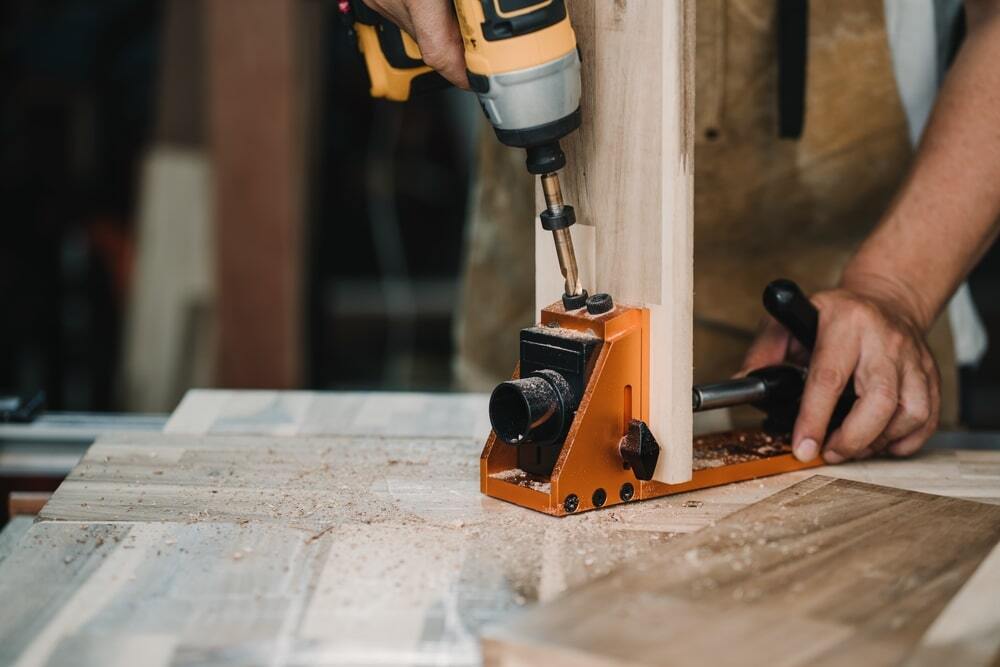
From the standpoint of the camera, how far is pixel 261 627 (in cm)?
103

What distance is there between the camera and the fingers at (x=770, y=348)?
1.61 m

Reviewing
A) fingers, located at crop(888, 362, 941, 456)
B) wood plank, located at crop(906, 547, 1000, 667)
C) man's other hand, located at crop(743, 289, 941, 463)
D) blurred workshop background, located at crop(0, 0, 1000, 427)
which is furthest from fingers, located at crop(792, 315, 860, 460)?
blurred workshop background, located at crop(0, 0, 1000, 427)

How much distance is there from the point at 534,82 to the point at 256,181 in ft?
6.35

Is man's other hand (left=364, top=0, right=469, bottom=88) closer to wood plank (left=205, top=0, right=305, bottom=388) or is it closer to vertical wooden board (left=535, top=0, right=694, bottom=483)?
vertical wooden board (left=535, top=0, right=694, bottom=483)

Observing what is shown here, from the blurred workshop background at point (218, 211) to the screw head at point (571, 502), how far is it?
4.96 feet

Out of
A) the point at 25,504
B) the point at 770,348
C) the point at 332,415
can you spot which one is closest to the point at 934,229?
the point at 770,348

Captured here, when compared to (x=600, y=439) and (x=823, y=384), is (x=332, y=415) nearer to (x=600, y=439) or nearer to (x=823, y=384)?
(x=600, y=439)

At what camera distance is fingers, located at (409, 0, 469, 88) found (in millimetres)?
1282

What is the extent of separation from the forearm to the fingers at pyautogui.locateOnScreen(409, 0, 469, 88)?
598 mm

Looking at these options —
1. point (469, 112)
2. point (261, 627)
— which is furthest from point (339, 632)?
point (469, 112)

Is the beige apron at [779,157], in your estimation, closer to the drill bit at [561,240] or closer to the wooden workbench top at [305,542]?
the wooden workbench top at [305,542]

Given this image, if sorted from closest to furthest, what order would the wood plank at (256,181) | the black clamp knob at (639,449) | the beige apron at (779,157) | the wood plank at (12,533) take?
the black clamp knob at (639,449) → the wood plank at (12,533) → the beige apron at (779,157) → the wood plank at (256,181)

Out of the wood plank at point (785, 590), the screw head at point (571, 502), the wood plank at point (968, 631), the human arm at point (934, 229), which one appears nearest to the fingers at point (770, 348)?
A: the human arm at point (934, 229)

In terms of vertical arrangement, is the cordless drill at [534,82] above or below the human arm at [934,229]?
above
